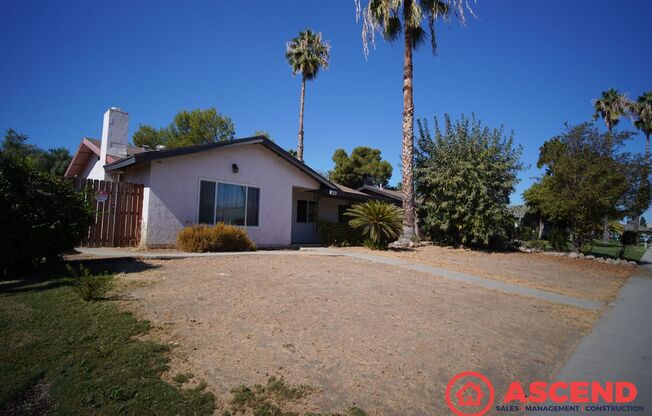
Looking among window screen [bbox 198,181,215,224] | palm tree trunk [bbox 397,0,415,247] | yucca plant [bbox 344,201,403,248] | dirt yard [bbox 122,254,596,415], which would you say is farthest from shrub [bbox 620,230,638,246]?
window screen [bbox 198,181,215,224]

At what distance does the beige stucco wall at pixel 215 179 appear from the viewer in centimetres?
1152

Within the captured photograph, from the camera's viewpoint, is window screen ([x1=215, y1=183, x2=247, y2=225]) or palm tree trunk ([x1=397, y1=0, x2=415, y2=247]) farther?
palm tree trunk ([x1=397, y1=0, x2=415, y2=247])

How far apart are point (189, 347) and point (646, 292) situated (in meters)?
10.9

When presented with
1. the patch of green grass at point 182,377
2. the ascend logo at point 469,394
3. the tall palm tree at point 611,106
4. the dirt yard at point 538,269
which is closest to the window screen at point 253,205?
the dirt yard at point 538,269

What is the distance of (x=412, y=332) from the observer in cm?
458

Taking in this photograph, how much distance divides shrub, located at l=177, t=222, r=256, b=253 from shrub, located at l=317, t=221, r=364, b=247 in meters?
5.21

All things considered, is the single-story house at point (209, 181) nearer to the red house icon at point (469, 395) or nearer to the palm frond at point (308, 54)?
the red house icon at point (469, 395)

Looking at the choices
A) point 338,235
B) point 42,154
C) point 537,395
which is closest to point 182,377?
point 537,395

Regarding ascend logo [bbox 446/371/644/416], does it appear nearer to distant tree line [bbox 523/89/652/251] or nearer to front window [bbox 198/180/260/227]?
front window [bbox 198/180/260/227]

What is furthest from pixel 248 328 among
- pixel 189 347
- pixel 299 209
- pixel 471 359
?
pixel 299 209

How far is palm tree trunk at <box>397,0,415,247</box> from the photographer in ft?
50.8

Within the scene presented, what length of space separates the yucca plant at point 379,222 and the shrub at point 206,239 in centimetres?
481

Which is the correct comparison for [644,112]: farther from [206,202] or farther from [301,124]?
[206,202]

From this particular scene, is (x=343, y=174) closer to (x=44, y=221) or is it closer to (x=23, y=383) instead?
(x=44, y=221)
